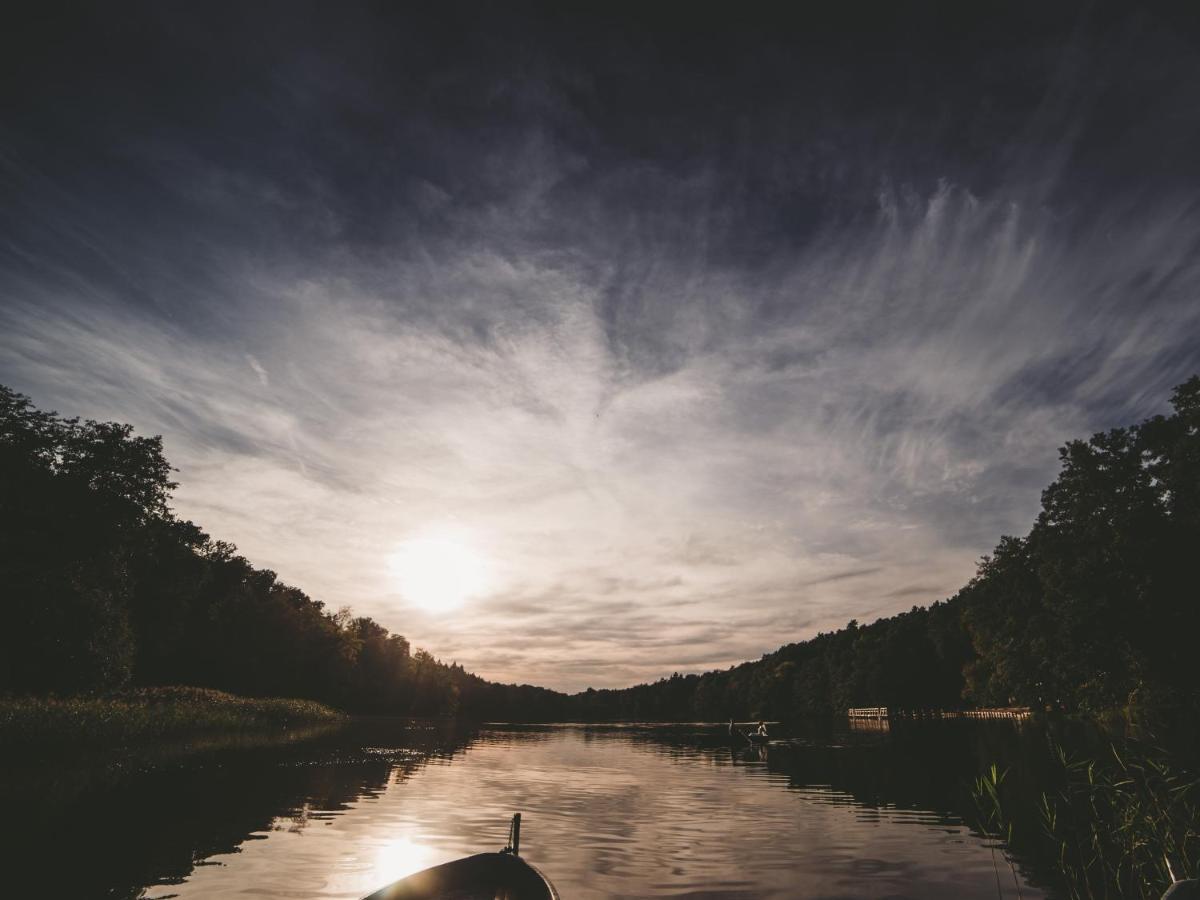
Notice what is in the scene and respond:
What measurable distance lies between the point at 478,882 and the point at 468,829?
372 inches

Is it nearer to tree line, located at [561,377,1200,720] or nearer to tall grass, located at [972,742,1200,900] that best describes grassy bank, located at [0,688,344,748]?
tall grass, located at [972,742,1200,900]

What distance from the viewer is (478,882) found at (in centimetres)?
1054

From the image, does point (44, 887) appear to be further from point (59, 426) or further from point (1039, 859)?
point (59, 426)

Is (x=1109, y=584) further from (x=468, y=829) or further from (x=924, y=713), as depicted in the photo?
(x=924, y=713)

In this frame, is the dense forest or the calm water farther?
the dense forest

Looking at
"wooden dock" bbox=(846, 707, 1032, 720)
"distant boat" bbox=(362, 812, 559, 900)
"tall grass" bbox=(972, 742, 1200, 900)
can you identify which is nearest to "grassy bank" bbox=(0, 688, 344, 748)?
"distant boat" bbox=(362, 812, 559, 900)

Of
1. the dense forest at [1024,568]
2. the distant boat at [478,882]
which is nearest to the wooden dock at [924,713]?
A: the dense forest at [1024,568]

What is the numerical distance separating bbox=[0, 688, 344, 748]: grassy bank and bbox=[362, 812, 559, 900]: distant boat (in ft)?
87.4

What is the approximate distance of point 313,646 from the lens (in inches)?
4318

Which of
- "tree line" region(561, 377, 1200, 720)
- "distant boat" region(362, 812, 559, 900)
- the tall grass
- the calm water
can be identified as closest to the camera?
the tall grass

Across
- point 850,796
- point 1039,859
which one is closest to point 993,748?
point 850,796

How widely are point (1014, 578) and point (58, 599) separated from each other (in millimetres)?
77838

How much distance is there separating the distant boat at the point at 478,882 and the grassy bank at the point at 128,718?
26632 mm

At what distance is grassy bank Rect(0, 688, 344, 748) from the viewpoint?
27109 mm
